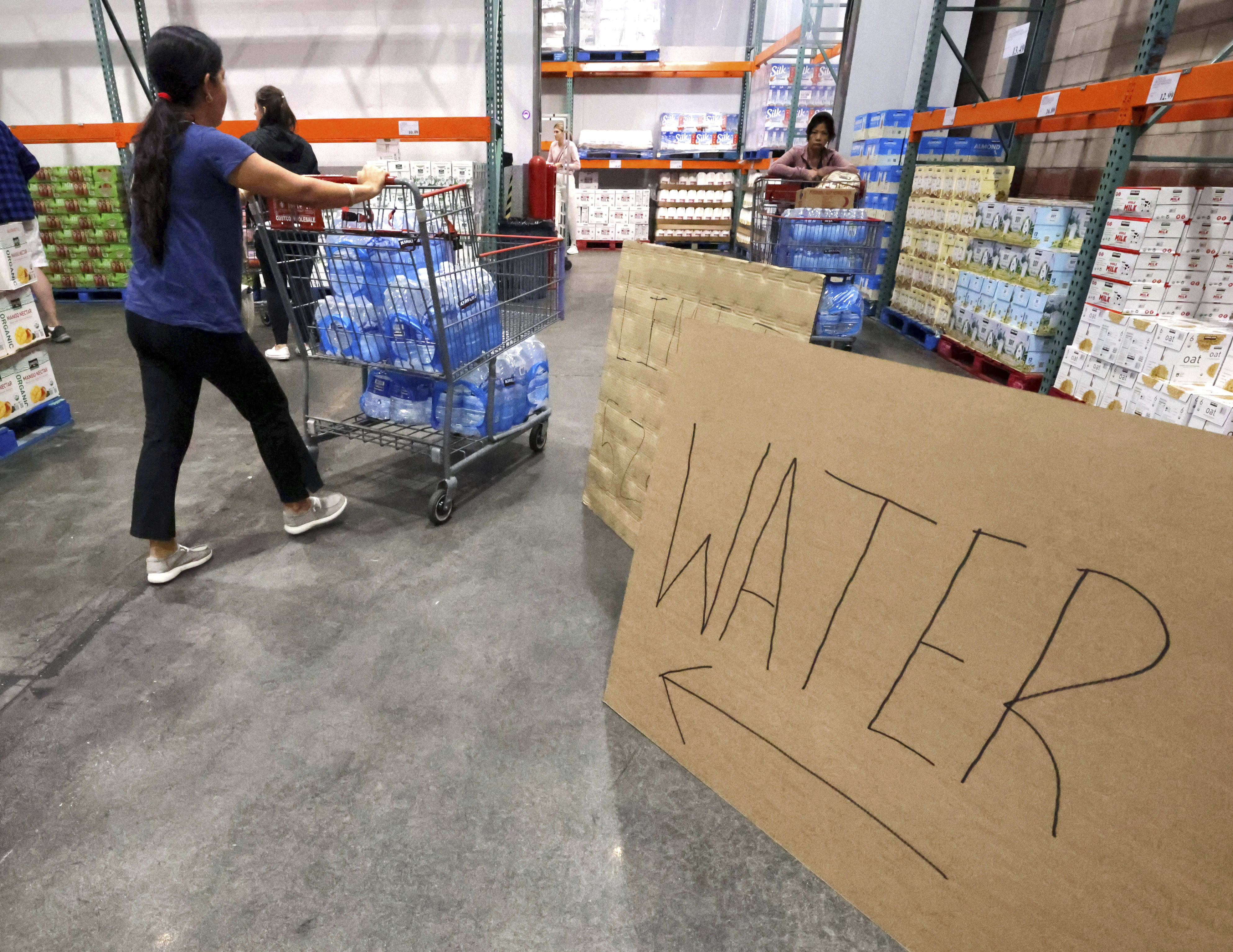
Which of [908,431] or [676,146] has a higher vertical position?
[676,146]

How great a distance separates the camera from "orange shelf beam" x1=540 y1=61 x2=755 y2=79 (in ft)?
30.8

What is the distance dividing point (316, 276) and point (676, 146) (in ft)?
28.0

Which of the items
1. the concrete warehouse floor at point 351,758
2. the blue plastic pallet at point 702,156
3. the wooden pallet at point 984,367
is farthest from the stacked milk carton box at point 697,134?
the concrete warehouse floor at point 351,758

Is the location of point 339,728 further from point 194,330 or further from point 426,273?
point 426,273

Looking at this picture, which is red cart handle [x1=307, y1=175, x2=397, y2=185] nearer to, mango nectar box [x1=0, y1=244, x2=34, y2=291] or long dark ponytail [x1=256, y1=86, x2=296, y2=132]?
mango nectar box [x1=0, y1=244, x2=34, y2=291]

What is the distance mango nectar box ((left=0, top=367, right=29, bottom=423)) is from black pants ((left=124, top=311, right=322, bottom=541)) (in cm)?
164

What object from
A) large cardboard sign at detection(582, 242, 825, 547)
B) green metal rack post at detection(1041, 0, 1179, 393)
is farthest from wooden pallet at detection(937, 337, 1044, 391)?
large cardboard sign at detection(582, 242, 825, 547)

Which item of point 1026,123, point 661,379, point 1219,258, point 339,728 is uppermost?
point 1026,123

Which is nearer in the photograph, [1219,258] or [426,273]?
[426,273]

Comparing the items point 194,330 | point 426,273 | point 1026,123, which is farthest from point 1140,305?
point 194,330

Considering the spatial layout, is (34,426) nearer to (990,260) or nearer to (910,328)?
(990,260)

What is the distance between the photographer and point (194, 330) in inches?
83.4

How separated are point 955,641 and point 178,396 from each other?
232 cm

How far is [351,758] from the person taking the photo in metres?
1.69
